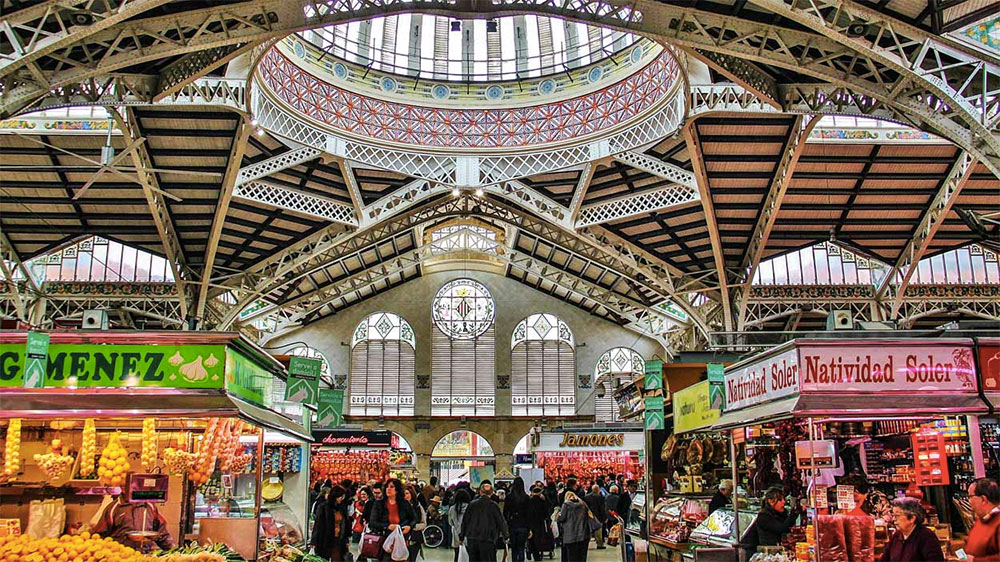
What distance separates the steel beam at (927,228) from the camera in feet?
61.0

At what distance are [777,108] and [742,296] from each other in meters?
9.78

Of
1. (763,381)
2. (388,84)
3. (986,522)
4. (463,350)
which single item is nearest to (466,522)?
(763,381)

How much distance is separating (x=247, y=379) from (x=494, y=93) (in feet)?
49.1

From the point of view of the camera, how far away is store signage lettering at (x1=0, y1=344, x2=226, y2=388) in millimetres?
7234

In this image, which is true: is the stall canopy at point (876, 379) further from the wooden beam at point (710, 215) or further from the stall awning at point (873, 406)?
the wooden beam at point (710, 215)

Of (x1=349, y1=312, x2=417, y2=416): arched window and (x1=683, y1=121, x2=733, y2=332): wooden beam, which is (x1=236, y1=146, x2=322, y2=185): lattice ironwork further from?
(x1=349, y1=312, x2=417, y2=416): arched window

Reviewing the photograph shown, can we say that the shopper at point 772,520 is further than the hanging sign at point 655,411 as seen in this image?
No

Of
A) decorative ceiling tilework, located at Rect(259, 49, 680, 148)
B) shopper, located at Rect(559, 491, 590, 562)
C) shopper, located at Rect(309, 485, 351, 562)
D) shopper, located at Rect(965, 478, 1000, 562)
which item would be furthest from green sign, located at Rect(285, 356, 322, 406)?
decorative ceiling tilework, located at Rect(259, 49, 680, 148)

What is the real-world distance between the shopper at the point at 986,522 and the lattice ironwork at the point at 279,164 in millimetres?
16368

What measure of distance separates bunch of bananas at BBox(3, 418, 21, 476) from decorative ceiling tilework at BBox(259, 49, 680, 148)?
11.9m

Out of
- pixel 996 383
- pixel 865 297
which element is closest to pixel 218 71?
pixel 996 383

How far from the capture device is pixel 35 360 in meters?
7.05

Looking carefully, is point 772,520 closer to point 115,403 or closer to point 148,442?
point 148,442

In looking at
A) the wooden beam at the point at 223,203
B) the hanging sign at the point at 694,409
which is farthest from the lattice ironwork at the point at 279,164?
the hanging sign at the point at 694,409
